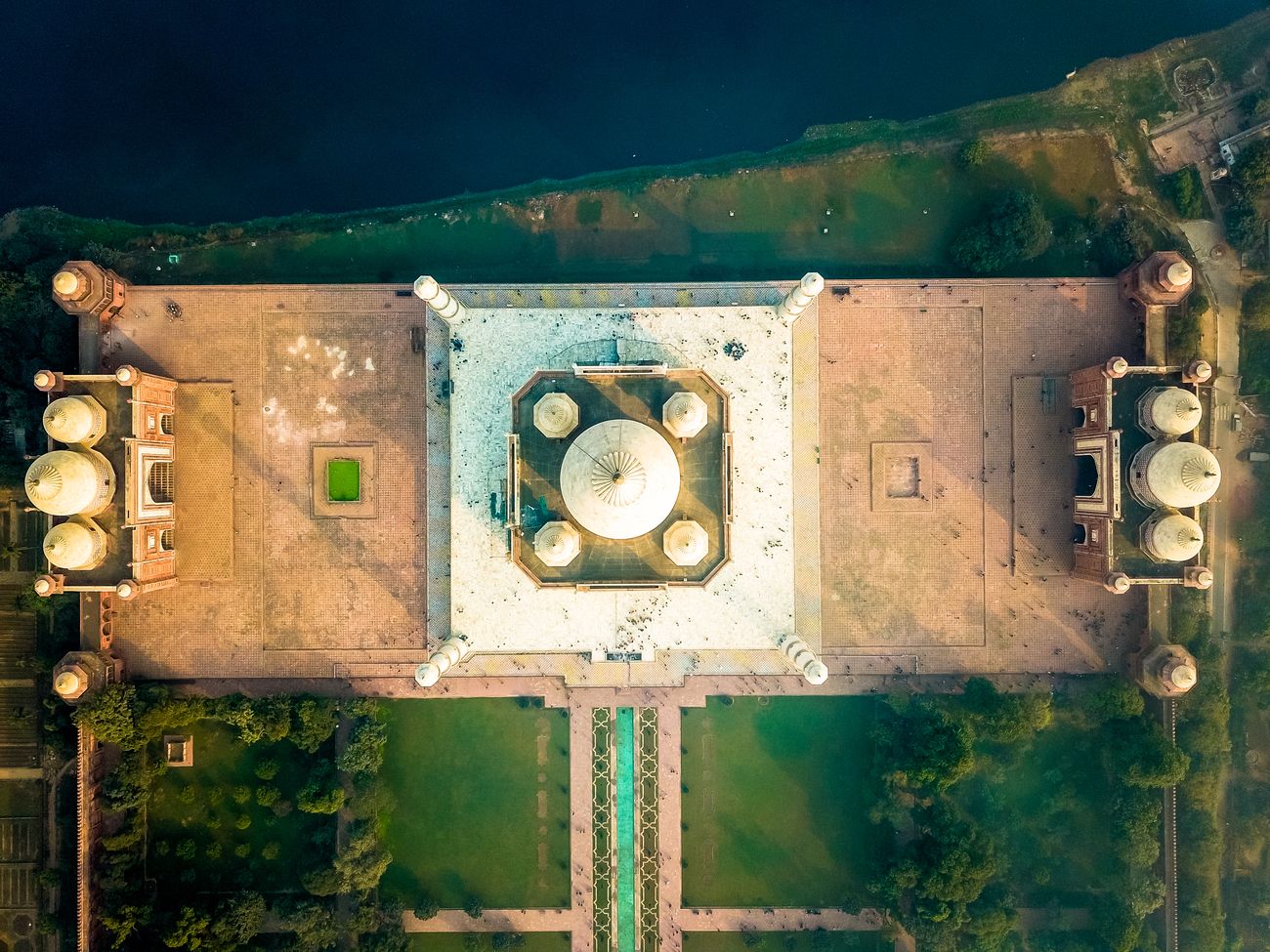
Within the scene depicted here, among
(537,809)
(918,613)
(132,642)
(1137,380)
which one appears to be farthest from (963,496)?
(132,642)

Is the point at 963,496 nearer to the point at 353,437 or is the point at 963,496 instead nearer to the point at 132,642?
the point at 353,437

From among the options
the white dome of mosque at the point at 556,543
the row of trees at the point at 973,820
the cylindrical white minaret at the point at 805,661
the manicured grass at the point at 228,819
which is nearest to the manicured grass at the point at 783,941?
the row of trees at the point at 973,820

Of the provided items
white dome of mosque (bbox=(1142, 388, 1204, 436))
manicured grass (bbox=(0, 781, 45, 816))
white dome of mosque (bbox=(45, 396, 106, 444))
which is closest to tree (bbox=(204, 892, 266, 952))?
manicured grass (bbox=(0, 781, 45, 816))

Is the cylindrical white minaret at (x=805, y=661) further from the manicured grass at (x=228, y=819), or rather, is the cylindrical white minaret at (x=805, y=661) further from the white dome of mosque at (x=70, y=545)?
the white dome of mosque at (x=70, y=545)

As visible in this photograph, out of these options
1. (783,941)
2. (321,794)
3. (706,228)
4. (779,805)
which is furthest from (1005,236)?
(321,794)

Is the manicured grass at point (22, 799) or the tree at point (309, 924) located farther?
the manicured grass at point (22, 799)

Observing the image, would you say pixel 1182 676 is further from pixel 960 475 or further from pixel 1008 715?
pixel 960 475
